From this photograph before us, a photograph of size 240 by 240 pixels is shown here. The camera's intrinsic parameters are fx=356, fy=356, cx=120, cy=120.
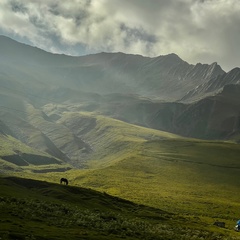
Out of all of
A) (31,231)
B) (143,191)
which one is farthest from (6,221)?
(143,191)

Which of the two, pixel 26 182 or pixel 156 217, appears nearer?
pixel 156 217

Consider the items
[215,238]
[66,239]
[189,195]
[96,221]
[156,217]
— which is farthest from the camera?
[189,195]

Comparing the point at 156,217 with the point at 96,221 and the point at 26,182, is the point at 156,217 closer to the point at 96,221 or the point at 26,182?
the point at 96,221

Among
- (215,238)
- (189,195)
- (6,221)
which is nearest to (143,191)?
(189,195)

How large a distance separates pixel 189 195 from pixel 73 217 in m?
136

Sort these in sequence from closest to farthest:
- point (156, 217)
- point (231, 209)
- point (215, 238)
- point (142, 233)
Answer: point (142, 233)
point (215, 238)
point (156, 217)
point (231, 209)

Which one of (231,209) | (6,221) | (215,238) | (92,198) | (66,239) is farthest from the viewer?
(231,209)

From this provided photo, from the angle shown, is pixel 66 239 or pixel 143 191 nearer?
pixel 66 239

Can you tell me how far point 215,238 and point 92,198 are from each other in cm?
4145

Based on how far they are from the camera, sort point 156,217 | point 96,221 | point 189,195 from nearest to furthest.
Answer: point 96,221, point 156,217, point 189,195

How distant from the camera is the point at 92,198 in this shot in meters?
102

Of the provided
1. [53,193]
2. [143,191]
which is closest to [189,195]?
[143,191]

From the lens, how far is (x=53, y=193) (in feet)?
309

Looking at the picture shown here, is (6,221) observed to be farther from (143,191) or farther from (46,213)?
(143,191)
